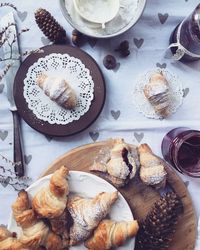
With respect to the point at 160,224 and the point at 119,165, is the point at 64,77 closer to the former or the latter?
the point at 119,165

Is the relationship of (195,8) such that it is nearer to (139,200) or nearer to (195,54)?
(195,54)

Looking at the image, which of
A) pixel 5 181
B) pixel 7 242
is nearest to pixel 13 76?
pixel 5 181

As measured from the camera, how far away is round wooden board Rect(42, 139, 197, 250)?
1.24 m

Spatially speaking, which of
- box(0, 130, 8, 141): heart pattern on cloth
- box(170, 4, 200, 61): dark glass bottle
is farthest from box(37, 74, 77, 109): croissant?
box(170, 4, 200, 61): dark glass bottle

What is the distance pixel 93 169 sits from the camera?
1237 millimetres

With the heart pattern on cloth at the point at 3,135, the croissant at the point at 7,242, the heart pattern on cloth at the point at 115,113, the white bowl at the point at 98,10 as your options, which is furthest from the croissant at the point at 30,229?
the white bowl at the point at 98,10

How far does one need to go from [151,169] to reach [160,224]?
0.10 metres

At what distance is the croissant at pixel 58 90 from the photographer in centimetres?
121

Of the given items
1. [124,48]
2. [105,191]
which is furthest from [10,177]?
[124,48]

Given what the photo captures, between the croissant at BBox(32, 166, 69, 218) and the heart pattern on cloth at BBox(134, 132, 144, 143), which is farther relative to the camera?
the heart pattern on cloth at BBox(134, 132, 144, 143)

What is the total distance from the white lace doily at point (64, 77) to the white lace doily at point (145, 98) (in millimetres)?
95

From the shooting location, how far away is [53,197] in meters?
1.18

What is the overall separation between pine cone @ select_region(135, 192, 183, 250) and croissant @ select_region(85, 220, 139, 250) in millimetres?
43

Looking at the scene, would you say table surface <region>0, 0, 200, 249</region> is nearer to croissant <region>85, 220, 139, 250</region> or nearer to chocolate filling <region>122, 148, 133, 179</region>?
chocolate filling <region>122, 148, 133, 179</region>
